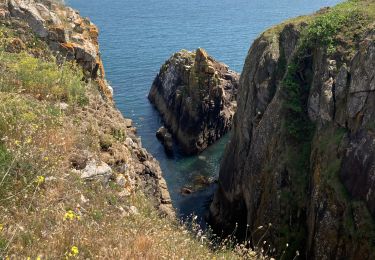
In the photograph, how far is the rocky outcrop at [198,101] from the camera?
54062mm

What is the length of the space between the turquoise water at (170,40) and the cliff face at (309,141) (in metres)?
9.31

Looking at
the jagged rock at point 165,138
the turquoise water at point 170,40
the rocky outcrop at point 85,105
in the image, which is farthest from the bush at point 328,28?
the jagged rock at point 165,138

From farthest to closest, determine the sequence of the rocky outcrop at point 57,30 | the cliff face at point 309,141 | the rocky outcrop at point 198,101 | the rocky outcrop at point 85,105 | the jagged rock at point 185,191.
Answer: the rocky outcrop at point 198,101
the jagged rock at point 185,191
the cliff face at point 309,141
the rocky outcrop at point 57,30
the rocky outcrop at point 85,105

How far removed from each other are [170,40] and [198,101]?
36927mm

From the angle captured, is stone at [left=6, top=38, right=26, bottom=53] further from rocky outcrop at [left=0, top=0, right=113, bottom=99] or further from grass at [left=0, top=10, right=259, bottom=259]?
grass at [left=0, top=10, right=259, bottom=259]

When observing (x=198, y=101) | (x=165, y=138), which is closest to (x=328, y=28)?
(x=198, y=101)

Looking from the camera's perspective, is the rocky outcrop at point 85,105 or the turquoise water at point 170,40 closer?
the rocky outcrop at point 85,105

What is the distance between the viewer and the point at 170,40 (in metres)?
89.2

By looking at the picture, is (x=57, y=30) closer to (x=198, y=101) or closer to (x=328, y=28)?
(x=328, y=28)

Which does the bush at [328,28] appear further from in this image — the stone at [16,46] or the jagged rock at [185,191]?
the stone at [16,46]

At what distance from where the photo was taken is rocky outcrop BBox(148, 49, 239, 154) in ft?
177

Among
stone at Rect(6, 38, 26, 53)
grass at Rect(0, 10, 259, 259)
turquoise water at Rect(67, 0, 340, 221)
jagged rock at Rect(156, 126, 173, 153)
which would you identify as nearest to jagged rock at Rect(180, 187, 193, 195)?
turquoise water at Rect(67, 0, 340, 221)

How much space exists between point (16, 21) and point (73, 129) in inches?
383

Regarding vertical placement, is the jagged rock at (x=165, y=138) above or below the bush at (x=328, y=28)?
below
